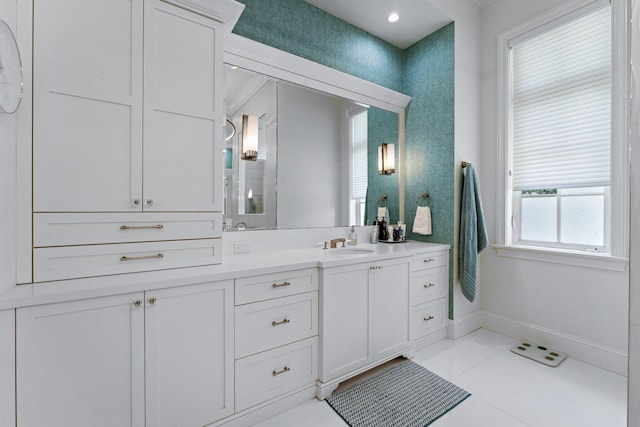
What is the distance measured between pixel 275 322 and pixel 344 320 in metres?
0.50

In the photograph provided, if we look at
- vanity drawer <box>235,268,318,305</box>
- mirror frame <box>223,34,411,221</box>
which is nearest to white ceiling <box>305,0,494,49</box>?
mirror frame <box>223,34,411,221</box>

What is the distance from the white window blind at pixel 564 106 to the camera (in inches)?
86.2

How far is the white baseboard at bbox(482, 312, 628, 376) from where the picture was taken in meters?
2.08

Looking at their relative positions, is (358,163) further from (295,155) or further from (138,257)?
(138,257)

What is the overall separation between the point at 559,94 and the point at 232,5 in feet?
8.96

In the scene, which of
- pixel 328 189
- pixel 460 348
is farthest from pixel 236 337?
pixel 460 348

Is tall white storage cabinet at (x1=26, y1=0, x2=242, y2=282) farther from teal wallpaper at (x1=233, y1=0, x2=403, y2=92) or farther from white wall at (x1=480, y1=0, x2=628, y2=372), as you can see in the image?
white wall at (x1=480, y1=0, x2=628, y2=372)

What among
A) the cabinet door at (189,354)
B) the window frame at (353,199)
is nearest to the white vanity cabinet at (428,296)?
the window frame at (353,199)

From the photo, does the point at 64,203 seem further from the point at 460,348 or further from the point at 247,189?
the point at 460,348

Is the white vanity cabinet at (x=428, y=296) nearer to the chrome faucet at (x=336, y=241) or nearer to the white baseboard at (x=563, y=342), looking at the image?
the white baseboard at (x=563, y=342)

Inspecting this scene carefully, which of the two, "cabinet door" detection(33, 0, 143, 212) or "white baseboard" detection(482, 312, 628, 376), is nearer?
"cabinet door" detection(33, 0, 143, 212)

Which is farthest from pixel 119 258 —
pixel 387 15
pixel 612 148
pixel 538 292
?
pixel 612 148

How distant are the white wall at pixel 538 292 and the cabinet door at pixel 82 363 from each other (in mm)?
3013

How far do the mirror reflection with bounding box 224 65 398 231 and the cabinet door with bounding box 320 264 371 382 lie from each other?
2.25 ft
